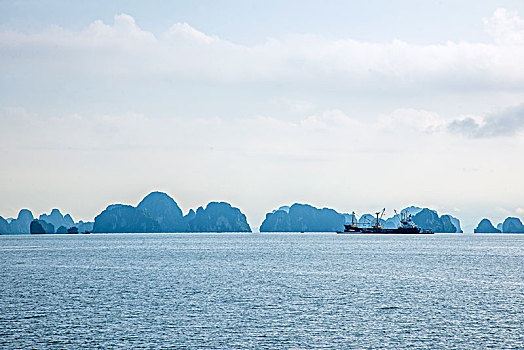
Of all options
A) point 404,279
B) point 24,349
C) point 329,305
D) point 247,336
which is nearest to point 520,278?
point 404,279

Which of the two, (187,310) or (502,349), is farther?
(187,310)

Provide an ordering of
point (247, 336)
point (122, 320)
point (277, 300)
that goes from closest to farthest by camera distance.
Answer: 1. point (247, 336)
2. point (122, 320)
3. point (277, 300)

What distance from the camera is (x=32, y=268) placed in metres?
132

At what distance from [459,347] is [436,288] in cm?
4262

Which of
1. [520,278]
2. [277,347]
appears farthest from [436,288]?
[277,347]

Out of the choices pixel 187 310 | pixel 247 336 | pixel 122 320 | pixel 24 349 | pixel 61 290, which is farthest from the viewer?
pixel 61 290

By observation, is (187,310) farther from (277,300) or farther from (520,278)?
(520,278)

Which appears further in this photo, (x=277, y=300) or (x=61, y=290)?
(x=61, y=290)

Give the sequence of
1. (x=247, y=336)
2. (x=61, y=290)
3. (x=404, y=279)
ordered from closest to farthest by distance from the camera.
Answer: (x=247, y=336) < (x=61, y=290) < (x=404, y=279)

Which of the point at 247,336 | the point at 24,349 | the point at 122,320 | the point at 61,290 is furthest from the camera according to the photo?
the point at 61,290

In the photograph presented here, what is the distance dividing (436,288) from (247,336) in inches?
1852

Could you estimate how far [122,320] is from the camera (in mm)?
62438

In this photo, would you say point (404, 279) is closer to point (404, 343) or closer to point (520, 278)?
point (520, 278)

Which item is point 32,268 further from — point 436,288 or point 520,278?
point 520,278
